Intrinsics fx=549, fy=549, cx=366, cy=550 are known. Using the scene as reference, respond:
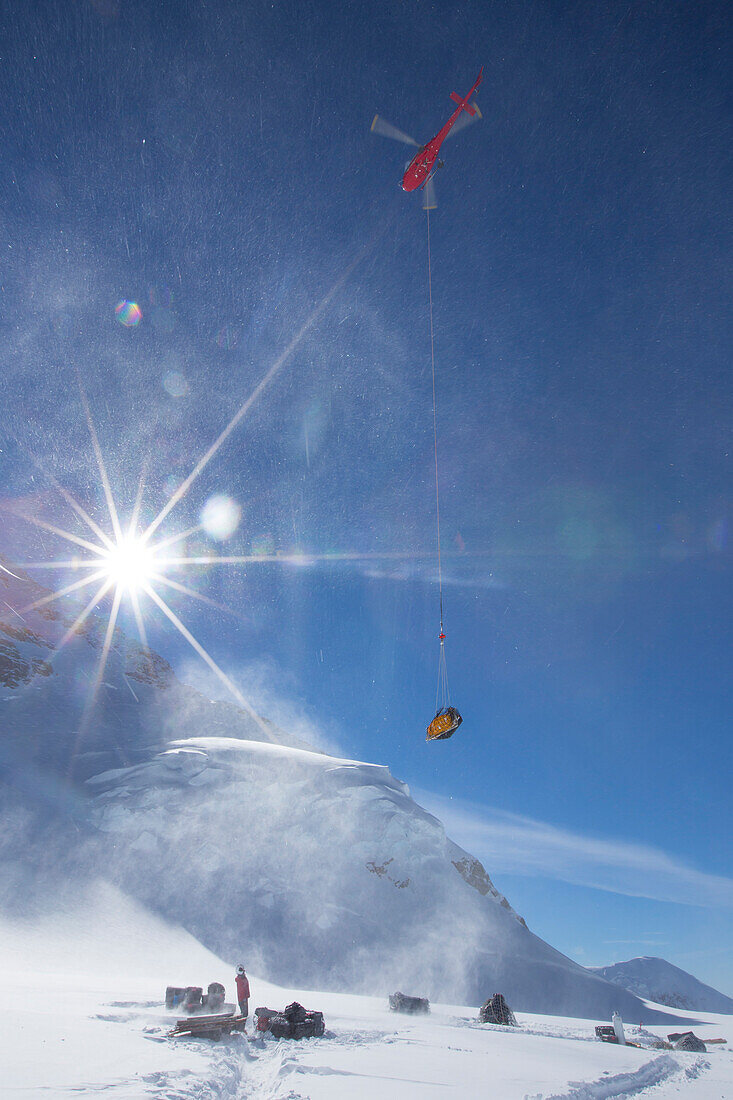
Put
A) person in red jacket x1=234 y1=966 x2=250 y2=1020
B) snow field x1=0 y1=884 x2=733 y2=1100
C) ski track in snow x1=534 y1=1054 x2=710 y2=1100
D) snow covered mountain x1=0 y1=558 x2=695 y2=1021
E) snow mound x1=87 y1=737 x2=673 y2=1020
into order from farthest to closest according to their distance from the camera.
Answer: snow covered mountain x1=0 y1=558 x2=695 y2=1021 < snow mound x1=87 y1=737 x2=673 y2=1020 < person in red jacket x1=234 y1=966 x2=250 y2=1020 < ski track in snow x1=534 y1=1054 x2=710 y2=1100 < snow field x1=0 y1=884 x2=733 y2=1100

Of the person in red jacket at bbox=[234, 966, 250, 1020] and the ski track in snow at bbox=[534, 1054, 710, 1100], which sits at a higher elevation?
the person in red jacket at bbox=[234, 966, 250, 1020]

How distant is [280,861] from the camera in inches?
1580

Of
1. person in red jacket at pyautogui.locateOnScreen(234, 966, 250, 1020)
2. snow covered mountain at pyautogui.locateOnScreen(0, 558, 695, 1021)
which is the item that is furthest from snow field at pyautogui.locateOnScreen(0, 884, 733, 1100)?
snow covered mountain at pyautogui.locateOnScreen(0, 558, 695, 1021)

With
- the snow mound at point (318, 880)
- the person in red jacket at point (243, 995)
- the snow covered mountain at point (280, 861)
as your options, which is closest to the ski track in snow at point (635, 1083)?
the person in red jacket at point (243, 995)

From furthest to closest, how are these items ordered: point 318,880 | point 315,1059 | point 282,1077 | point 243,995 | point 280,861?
point 280,861, point 318,880, point 243,995, point 315,1059, point 282,1077

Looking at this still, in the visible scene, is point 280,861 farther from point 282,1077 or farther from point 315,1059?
point 282,1077

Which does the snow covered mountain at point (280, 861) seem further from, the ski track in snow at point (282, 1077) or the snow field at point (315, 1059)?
the ski track in snow at point (282, 1077)

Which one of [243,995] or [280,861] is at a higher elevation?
[280,861]

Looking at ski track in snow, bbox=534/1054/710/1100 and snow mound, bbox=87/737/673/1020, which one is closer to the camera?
ski track in snow, bbox=534/1054/710/1100

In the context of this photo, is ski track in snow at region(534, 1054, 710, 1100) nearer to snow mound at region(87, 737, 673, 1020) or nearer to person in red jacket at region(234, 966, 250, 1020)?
person in red jacket at region(234, 966, 250, 1020)

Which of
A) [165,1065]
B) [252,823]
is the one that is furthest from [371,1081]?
[252,823]

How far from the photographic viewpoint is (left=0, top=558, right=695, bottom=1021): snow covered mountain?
34.0m

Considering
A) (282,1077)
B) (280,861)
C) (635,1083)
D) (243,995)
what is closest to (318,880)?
A: (280,861)

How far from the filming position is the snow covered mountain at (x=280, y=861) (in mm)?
33969
